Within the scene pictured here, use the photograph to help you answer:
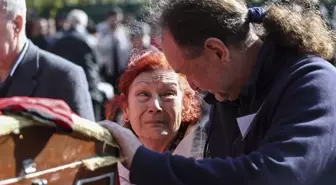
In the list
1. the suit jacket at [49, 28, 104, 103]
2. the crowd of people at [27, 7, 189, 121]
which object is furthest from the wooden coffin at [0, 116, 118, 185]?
the suit jacket at [49, 28, 104, 103]

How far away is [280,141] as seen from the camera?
6.90 feet

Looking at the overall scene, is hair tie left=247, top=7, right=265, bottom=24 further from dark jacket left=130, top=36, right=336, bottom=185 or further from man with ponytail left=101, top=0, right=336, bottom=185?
dark jacket left=130, top=36, right=336, bottom=185

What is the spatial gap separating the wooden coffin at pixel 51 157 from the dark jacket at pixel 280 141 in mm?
109

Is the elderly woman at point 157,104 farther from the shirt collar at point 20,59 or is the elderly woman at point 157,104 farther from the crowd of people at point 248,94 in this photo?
the shirt collar at point 20,59

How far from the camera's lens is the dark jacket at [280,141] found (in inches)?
81.3

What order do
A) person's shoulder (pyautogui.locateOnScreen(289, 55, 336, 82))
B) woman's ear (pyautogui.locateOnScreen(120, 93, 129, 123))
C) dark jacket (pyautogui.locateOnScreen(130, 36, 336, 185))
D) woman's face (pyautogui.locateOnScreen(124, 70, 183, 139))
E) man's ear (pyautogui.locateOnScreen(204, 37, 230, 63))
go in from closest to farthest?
1. dark jacket (pyautogui.locateOnScreen(130, 36, 336, 185))
2. person's shoulder (pyautogui.locateOnScreen(289, 55, 336, 82))
3. man's ear (pyautogui.locateOnScreen(204, 37, 230, 63))
4. woman's face (pyautogui.locateOnScreen(124, 70, 183, 139))
5. woman's ear (pyautogui.locateOnScreen(120, 93, 129, 123))

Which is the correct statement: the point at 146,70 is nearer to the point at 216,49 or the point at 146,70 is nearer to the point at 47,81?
the point at 47,81

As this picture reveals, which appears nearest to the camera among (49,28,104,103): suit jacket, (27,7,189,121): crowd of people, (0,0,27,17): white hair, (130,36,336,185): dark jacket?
(130,36,336,185): dark jacket

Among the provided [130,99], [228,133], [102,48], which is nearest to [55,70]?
Result: [130,99]

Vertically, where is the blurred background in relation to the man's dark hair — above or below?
below

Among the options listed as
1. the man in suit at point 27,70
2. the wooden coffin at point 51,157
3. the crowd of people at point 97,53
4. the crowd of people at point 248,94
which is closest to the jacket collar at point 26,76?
the man in suit at point 27,70

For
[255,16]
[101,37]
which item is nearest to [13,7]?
[255,16]

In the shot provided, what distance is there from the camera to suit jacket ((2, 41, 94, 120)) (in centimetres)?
362

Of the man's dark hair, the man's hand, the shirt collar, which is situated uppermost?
the man's dark hair
